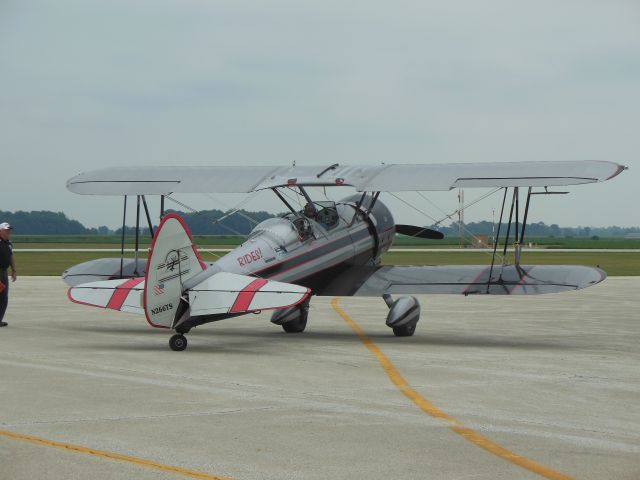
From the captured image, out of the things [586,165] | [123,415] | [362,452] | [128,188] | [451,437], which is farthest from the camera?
[128,188]

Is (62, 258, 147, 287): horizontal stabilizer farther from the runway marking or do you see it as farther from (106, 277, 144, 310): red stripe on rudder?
the runway marking

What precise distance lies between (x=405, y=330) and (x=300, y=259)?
1.93 meters

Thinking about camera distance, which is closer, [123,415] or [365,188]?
[123,415]

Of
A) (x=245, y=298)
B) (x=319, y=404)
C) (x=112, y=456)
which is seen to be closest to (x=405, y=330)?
(x=245, y=298)

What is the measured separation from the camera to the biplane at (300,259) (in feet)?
A: 41.0

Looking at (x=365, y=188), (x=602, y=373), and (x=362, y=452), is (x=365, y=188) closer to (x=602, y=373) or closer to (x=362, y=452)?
(x=602, y=373)

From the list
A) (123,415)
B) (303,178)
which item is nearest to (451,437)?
(123,415)

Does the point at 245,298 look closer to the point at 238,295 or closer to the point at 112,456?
the point at 238,295

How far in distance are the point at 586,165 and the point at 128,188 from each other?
719 centimetres

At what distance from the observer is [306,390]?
9.51m

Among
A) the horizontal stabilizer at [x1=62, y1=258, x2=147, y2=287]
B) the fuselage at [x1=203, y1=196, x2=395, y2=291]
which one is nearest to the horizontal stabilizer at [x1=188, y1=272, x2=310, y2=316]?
the fuselage at [x1=203, y1=196, x2=395, y2=291]

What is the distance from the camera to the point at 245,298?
12359 mm

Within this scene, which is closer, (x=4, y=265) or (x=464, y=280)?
(x=464, y=280)

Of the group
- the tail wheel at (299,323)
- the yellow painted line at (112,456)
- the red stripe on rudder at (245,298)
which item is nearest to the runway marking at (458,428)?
the red stripe on rudder at (245,298)
